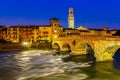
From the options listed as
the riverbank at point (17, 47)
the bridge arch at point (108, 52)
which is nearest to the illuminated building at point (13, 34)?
the riverbank at point (17, 47)

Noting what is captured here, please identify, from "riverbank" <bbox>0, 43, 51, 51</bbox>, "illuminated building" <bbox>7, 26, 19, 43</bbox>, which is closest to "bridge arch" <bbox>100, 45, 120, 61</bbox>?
"riverbank" <bbox>0, 43, 51, 51</bbox>

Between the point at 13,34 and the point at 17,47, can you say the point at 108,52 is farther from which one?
the point at 13,34

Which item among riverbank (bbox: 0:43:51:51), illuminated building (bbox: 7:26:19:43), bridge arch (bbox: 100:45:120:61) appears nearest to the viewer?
bridge arch (bbox: 100:45:120:61)

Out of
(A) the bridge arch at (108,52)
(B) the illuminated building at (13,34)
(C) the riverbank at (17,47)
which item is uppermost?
(B) the illuminated building at (13,34)

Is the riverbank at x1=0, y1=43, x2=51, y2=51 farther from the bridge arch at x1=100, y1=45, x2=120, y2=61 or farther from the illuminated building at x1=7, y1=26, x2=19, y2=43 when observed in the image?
the bridge arch at x1=100, y1=45, x2=120, y2=61

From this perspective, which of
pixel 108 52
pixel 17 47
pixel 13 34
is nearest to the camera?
pixel 108 52

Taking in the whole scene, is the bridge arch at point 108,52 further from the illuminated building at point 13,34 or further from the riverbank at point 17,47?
the illuminated building at point 13,34

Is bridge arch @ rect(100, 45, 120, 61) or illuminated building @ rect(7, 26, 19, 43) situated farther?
illuminated building @ rect(7, 26, 19, 43)

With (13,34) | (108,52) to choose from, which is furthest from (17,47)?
(108,52)

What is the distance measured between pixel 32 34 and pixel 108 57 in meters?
73.4

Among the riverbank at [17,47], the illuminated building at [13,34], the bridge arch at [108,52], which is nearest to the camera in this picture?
the bridge arch at [108,52]

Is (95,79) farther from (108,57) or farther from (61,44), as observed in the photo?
(61,44)

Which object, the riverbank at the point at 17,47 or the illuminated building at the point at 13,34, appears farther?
the illuminated building at the point at 13,34

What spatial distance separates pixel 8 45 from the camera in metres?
105
